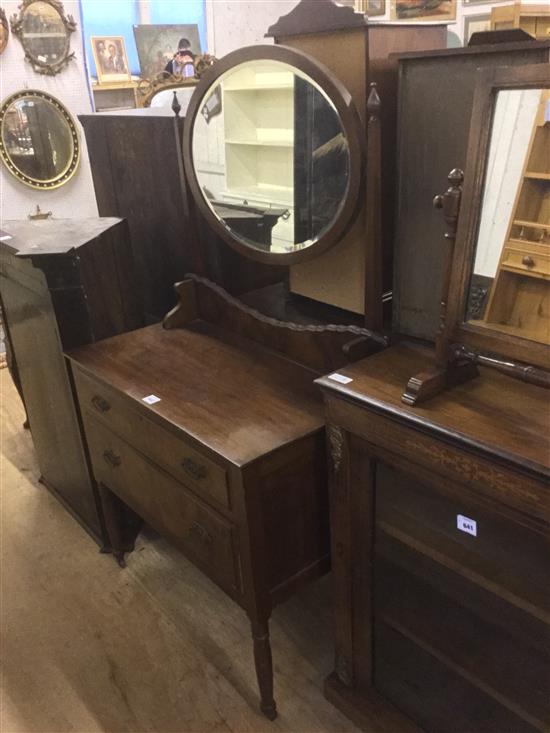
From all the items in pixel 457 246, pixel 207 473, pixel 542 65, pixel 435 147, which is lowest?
pixel 207 473

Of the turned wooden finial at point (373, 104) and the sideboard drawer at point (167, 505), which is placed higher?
the turned wooden finial at point (373, 104)

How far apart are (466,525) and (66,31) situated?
332cm

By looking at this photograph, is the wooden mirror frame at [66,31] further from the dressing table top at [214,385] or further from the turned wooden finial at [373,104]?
the turned wooden finial at [373,104]

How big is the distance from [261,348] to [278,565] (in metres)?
0.56

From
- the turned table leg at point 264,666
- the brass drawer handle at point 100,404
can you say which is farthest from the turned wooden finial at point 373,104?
the turned table leg at point 264,666

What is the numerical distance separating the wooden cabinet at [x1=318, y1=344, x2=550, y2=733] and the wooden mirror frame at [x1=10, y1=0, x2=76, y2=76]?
2861 millimetres

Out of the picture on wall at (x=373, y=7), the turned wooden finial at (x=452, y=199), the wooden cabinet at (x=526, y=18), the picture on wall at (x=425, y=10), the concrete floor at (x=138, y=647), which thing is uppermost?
the picture on wall at (x=373, y=7)

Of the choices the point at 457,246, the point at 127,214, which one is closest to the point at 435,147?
the point at 457,246

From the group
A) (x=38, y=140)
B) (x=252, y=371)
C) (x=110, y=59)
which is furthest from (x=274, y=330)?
(x=110, y=59)

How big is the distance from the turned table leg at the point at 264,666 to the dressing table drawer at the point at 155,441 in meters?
0.32

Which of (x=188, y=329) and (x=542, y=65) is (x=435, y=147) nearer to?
(x=542, y=65)

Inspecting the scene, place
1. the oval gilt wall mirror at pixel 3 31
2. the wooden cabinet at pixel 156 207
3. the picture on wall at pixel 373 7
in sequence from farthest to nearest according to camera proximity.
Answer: the oval gilt wall mirror at pixel 3 31, the picture on wall at pixel 373 7, the wooden cabinet at pixel 156 207

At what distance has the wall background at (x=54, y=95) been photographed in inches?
124

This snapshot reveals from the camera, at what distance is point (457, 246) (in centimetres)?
102
